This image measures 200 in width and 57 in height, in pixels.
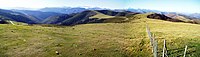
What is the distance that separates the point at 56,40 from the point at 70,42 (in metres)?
3.01

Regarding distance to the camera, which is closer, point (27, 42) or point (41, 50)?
point (41, 50)

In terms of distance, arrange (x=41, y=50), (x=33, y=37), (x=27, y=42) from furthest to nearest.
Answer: (x=33, y=37) → (x=27, y=42) → (x=41, y=50)

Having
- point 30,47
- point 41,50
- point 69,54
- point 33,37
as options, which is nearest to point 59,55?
point 69,54

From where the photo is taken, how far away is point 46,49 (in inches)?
1634

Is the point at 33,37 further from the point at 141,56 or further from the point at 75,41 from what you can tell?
the point at 141,56

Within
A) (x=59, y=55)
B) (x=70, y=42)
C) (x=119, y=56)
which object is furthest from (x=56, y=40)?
(x=119, y=56)

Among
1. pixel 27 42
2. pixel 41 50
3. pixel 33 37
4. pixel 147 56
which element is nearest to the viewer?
pixel 147 56

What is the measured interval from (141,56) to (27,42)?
18.6 m

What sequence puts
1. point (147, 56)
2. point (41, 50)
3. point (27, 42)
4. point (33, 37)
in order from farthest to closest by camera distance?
point (33, 37)
point (27, 42)
point (41, 50)
point (147, 56)

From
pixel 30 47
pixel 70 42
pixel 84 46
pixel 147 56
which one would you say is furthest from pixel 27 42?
pixel 147 56

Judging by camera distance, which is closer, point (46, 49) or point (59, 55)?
point (59, 55)

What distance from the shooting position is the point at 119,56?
37656 millimetres

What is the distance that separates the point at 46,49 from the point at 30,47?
3.00 m

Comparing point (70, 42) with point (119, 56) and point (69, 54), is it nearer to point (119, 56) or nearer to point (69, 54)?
point (69, 54)
